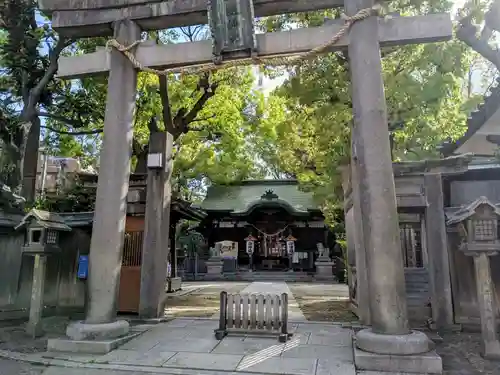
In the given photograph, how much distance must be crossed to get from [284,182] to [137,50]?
24.7 m

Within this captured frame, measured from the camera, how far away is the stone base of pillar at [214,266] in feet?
82.5

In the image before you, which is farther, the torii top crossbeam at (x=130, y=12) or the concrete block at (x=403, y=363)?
the torii top crossbeam at (x=130, y=12)

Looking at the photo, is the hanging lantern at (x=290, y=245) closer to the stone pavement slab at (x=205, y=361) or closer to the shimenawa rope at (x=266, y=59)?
the shimenawa rope at (x=266, y=59)

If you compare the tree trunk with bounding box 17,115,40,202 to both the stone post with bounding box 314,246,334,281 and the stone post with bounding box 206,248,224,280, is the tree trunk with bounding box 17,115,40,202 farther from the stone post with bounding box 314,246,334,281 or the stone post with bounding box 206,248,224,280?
the stone post with bounding box 314,246,334,281

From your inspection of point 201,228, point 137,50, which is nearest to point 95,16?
point 137,50

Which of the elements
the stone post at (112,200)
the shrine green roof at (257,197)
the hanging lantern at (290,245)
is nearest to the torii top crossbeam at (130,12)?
the stone post at (112,200)

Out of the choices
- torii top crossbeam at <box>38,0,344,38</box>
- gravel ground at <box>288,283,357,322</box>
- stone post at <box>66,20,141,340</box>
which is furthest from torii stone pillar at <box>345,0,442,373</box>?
stone post at <box>66,20,141,340</box>

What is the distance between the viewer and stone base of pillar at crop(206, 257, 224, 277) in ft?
82.5

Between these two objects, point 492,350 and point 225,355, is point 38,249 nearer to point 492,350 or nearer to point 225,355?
point 225,355

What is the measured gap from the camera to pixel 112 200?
7.18 metres

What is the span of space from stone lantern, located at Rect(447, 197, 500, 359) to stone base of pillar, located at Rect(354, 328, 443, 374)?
1393 millimetres

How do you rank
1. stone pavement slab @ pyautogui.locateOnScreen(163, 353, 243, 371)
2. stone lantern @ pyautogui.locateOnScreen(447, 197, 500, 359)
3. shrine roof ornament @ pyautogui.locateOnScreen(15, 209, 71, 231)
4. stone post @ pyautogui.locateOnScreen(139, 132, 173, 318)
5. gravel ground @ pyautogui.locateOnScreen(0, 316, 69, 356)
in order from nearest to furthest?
stone pavement slab @ pyautogui.locateOnScreen(163, 353, 243, 371), stone lantern @ pyautogui.locateOnScreen(447, 197, 500, 359), gravel ground @ pyautogui.locateOnScreen(0, 316, 69, 356), shrine roof ornament @ pyautogui.locateOnScreen(15, 209, 71, 231), stone post @ pyautogui.locateOnScreen(139, 132, 173, 318)

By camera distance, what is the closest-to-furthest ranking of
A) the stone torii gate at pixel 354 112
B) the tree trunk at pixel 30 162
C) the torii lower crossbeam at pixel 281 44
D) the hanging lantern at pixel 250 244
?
the stone torii gate at pixel 354 112 < the torii lower crossbeam at pixel 281 44 < the tree trunk at pixel 30 162 < the hanging lantern at pixel 250 244

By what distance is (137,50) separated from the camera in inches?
302
